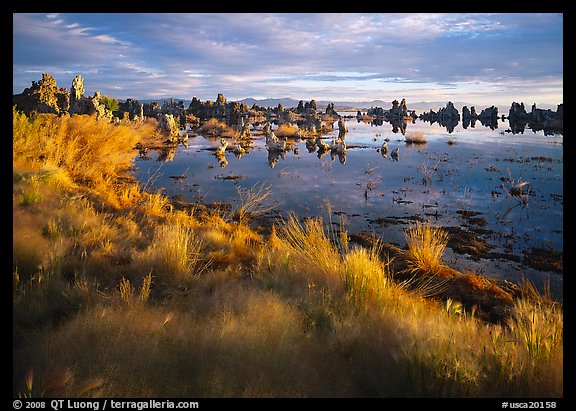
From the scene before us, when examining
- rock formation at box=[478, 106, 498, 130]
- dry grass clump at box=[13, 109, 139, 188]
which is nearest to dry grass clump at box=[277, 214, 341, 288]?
dry grass clump at box=[13, 109, 139, 188]

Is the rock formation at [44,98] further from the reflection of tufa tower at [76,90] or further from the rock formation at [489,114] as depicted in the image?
the rock formation at [489,114]

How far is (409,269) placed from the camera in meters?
6.92

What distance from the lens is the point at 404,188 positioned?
14.9 meters

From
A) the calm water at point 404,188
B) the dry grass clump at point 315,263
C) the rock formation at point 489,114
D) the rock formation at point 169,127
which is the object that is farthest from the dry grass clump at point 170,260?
the rock formation at point 489,114

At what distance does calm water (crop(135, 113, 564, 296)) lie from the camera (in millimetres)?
9510

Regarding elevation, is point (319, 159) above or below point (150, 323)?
above

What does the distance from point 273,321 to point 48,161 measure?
35.3 feet

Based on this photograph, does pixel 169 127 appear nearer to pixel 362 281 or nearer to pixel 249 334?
pixel 362 281

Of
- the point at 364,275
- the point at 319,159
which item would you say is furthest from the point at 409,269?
the point at 319,159

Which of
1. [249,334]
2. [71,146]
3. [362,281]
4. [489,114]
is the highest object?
[489,114]

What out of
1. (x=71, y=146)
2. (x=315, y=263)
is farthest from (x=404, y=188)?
(x=71, y=146)

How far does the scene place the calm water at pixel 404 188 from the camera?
9510 mm

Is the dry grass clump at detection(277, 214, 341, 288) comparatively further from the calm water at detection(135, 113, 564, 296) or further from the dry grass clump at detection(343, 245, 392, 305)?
the calm water at detection(135, 113, 564, 296)
